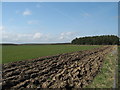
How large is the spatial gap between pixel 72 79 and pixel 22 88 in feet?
10.6

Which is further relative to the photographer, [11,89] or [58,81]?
[58,81]

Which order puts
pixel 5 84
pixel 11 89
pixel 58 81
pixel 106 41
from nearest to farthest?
pixel 11 89
pixel 5 84
pixel 58 81
pixel 106 41

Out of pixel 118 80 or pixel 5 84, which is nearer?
pixel 5 84

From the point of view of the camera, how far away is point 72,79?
9969 millimetres

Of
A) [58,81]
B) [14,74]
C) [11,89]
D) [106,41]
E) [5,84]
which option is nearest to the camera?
[11,89]

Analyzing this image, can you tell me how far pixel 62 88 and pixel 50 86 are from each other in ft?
2.26

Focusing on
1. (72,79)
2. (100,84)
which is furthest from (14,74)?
(100,84)

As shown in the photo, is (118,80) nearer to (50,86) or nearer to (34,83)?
(50,86)

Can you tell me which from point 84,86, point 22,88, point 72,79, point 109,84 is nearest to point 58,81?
point 72,79

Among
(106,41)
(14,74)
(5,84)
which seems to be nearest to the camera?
(5,84)

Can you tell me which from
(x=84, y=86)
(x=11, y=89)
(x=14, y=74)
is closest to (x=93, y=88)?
(x=84, y=86)

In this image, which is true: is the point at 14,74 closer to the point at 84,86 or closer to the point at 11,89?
the point at 11,89

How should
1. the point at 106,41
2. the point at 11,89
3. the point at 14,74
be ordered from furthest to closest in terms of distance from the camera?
1. the point at 106,41
2. the point at 14,74
3. the point at 11,89

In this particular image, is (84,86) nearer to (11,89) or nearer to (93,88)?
(93,88)
